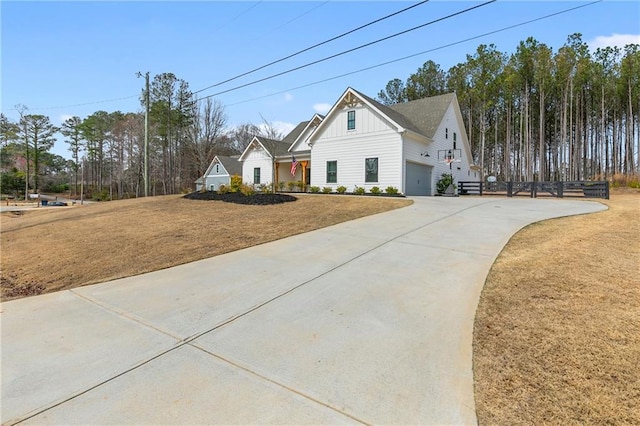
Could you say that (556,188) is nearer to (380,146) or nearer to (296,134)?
(380,146)

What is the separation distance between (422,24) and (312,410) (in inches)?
379

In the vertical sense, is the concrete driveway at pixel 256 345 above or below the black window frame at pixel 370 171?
below

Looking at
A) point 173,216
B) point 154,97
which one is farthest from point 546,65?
point 154,97

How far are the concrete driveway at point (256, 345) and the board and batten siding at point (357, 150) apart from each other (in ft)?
41.4

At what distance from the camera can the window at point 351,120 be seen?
19.3 m

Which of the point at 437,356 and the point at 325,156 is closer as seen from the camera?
the point at 437,356

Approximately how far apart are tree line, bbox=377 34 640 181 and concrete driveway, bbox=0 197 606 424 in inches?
1401

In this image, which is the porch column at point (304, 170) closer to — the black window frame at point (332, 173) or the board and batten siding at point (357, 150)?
the board and batten siding at point (357, 150)

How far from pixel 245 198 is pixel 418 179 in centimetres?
1130

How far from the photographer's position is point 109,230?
31.9 ft

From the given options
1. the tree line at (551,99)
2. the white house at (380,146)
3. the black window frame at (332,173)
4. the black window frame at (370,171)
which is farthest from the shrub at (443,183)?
the tree line at (551,99)

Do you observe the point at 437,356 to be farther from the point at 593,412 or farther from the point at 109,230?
the point at 109,230

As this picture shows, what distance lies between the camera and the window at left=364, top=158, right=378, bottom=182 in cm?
1845

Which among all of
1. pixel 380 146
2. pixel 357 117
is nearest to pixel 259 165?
pixel 357 117
